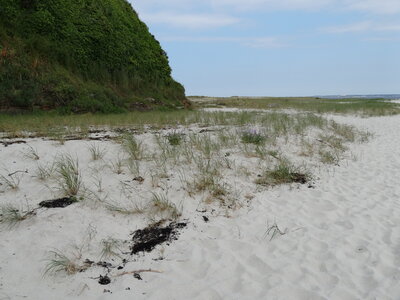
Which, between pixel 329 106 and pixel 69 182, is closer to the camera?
pixel 69 182

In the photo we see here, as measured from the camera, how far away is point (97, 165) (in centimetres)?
552

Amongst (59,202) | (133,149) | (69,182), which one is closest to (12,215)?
(59,202)

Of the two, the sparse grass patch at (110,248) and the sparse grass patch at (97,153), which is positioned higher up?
the sparse grass patch at (97,153)

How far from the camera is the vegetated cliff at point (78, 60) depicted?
39.4ft

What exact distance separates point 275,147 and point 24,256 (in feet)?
20.2

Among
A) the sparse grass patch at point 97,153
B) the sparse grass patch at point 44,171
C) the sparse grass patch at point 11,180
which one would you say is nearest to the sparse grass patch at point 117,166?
the sparse grass patch at point 97,153

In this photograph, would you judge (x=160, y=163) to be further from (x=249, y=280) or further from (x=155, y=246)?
(x=249, y=280)

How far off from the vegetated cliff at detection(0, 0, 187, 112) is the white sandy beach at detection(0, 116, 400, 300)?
7.48 m

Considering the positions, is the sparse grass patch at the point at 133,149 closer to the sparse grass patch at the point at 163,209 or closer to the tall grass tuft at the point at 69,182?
the tall grass tuft at the point at 69,182

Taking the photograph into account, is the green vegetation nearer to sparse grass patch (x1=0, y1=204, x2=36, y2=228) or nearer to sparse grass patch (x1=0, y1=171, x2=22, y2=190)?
sparse grass patch (x1=0, y1=171, x2=22, y2=190)

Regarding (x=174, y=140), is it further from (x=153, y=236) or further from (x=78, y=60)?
(x=78, y=60)

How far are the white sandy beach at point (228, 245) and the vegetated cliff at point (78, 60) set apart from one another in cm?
748

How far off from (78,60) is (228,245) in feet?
45.0

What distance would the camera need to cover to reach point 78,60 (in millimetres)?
14633
